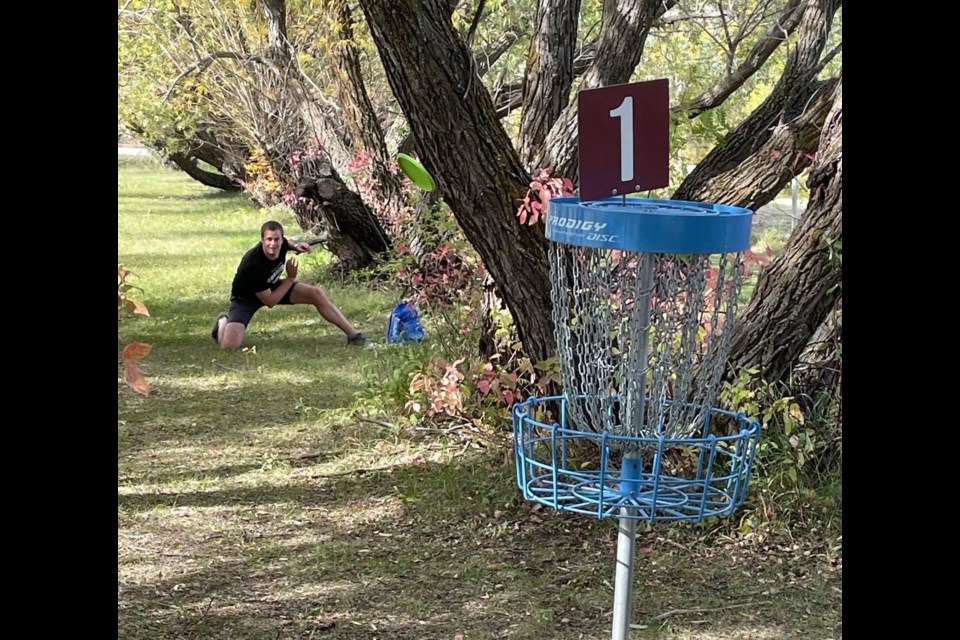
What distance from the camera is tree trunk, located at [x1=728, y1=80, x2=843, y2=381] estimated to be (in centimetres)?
459

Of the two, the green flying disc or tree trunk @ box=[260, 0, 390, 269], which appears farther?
tree trunk @ box=[260, 0, 390, 269]

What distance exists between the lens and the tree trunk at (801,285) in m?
4.59

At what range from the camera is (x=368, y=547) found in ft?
15.9

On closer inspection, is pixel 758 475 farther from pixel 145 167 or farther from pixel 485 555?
pixel 145 167

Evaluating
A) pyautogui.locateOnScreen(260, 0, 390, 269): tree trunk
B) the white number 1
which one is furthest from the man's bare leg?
the white number 1

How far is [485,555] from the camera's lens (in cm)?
473

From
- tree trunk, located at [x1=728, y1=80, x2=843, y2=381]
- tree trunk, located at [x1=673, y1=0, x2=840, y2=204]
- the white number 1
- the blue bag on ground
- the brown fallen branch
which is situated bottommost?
the brown fallen branch

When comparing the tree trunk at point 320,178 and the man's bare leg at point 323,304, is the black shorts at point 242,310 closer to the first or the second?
the man's bare leg at point 323,304

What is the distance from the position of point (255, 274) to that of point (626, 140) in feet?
21.9

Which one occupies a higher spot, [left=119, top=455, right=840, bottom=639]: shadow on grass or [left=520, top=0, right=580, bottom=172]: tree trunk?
[left=520, top=0, right=580, bottom=172]: tree trunk

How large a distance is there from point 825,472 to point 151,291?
782 cm

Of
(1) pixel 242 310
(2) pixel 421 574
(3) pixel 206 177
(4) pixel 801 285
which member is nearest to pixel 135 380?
(2) pixel 421 574

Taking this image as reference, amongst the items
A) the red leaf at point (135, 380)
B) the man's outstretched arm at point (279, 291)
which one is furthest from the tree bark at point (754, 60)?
the red leaf at point (135, 380)

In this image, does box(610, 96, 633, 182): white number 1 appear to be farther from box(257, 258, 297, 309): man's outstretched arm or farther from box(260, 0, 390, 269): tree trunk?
box(260, 0, 390, 269): tree trunk
